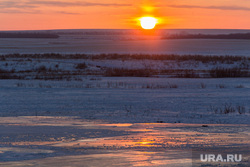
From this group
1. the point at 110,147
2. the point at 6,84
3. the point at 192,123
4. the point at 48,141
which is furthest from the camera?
the point at 6,84

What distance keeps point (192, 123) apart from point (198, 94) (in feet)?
21.5

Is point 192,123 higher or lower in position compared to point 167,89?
lower

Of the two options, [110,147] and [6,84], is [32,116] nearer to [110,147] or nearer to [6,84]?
[110,147]

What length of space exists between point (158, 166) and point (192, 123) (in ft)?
13.9

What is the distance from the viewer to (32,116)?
37.2 ft

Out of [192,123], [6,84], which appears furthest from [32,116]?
[6,84]

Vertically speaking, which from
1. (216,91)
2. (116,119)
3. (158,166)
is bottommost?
(158,166)

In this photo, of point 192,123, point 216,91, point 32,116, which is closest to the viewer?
point 192,123

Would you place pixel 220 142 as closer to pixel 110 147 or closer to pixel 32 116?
pixel 110 147

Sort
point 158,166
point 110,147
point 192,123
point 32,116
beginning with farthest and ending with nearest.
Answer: point 32,116 < point 192,123 < point 110,147 < point 158,166

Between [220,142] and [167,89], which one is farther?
[167,89]

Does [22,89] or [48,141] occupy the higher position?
[22,89]

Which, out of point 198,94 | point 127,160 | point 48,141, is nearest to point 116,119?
point 48,141

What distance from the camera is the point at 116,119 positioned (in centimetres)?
1084
